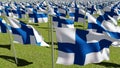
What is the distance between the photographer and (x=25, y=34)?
1599 cm

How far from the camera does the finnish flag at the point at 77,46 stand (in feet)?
39.3

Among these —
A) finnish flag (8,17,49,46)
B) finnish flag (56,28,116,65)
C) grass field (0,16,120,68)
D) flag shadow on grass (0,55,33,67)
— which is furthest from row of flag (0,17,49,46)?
finnish flag (56,28,116,65)

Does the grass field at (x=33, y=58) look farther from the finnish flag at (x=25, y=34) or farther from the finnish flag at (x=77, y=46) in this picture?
the finnish flag at (x=77, y=46)

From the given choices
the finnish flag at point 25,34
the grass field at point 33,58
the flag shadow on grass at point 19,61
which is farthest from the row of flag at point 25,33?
the flag shadow on grass at point 19,61

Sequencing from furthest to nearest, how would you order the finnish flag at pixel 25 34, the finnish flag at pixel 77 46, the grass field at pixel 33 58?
the grass field at pixel 33 58 → the finnish flag at pixel 25 34 → the finnish flag at pixel 77 46

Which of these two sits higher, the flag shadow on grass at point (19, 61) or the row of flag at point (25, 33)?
the row of flag at point (25, 33)

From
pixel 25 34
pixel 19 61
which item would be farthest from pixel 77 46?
pixel 19 61

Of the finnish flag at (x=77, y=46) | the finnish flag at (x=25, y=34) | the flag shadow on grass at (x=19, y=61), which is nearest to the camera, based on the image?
the finnish flag at (x=77, y=46)

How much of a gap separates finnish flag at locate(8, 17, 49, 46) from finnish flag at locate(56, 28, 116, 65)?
3591mm

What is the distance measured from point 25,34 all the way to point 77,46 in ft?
15.0

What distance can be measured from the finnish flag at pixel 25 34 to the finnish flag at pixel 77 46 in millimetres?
3591

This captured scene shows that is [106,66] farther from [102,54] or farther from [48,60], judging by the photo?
[102,54]

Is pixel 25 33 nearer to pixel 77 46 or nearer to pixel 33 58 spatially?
pixel 33 58

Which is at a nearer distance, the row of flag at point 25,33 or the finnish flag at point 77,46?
the finnish flag at point 77,46
